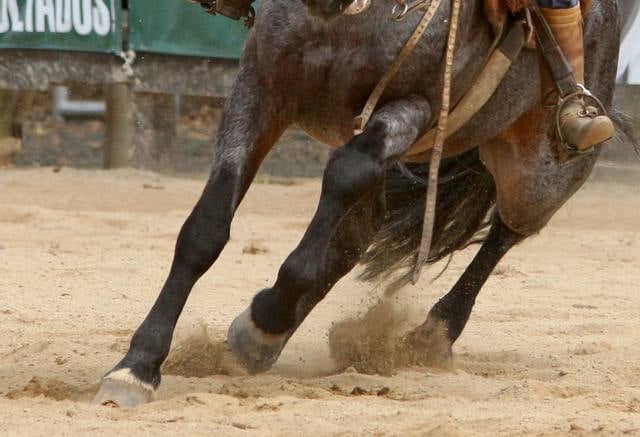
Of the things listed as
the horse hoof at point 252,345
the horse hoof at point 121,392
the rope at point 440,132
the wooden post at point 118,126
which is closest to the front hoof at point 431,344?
the rope at point 440,132

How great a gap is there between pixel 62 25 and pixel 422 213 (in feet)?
18.1

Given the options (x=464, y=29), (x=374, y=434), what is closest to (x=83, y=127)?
(x=464, y=29)

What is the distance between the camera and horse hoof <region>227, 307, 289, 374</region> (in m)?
4.78

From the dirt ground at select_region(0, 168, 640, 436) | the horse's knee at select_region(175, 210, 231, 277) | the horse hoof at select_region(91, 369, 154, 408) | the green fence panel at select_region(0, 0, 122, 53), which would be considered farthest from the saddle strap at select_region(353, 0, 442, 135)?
the green fence panel at select_region(0, 0, 122, 53)

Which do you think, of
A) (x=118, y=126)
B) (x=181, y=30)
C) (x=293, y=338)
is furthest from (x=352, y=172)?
(x=118, y=126)

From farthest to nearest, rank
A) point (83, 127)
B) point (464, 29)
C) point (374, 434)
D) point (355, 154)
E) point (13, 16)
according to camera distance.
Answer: point (83, 127), point (13, 16), point (464, 29), point (355, 154), point (374, 434)

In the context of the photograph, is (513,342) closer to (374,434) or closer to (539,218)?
(539,218)

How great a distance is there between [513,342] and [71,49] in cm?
589

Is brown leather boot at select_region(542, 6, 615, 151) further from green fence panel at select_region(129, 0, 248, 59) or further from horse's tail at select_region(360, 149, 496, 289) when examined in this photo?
green fence panel at select_region(129, 0, 248, 59)

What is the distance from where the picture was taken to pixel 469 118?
17.5 feet

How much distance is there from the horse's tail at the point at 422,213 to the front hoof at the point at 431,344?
13.5 inches

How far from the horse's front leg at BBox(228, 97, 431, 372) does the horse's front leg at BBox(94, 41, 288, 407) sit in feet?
0.93

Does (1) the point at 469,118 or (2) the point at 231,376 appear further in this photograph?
(1) the point at 469,118

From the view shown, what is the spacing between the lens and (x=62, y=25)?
10797mm
